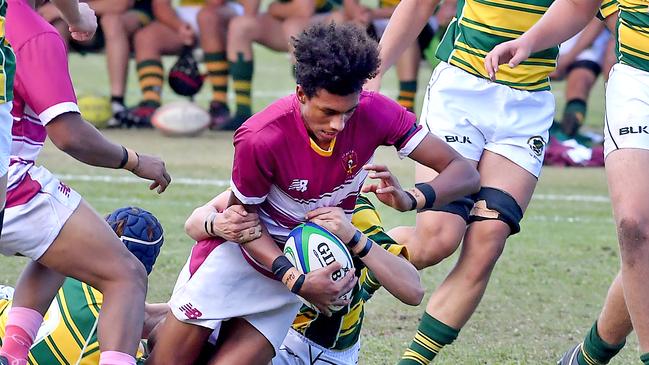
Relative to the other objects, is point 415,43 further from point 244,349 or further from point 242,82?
point 244,349

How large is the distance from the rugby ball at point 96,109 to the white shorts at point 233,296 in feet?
22.9

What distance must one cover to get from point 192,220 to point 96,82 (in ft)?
33.7

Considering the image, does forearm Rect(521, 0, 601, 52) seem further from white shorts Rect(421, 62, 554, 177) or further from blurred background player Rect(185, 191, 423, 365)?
blurred background player Rect(185, 191, 423, 365)

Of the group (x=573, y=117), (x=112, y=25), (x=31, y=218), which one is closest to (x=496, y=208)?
(x=31, y=218)

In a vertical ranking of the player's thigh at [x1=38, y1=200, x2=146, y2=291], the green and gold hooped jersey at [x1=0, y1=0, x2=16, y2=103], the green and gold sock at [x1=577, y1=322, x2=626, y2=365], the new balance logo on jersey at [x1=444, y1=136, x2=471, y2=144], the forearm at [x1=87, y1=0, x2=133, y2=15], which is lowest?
the forearm at [x1=87, y1=0, x2=133, y2=15]

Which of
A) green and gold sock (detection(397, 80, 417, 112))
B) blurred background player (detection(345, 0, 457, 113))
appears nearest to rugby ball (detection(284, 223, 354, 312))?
blurred background player (detection(345, 0, 457, 113))

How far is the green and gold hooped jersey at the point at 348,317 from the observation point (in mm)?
4543

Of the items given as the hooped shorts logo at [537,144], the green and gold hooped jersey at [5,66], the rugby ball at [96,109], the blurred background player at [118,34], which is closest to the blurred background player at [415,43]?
the blurred background player at [118,34]

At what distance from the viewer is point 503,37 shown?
507 centimetres

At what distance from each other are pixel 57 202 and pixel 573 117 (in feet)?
25.5

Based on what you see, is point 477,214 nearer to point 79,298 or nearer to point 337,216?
point 337,216

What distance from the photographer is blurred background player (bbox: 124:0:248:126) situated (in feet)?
38.7

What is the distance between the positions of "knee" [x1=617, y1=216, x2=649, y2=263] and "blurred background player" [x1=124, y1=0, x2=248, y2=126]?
7807 millimetres

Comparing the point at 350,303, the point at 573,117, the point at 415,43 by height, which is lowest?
the point at 573,117
